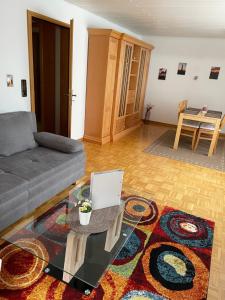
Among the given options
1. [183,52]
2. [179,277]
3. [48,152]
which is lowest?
[179,277]

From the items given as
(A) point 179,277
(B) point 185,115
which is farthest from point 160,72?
(A) point 179,277

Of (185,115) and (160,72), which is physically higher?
(160,72)

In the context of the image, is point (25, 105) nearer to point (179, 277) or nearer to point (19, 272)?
point (19, 272)

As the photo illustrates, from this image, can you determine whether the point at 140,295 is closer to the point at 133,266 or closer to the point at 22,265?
the point at 133,266

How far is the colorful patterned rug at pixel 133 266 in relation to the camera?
148 centimetres

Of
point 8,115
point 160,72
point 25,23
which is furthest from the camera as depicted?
point 160,72

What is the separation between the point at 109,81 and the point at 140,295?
340 centimetres

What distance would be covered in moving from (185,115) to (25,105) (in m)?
2.76

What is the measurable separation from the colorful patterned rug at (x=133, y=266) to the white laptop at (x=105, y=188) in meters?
0.22

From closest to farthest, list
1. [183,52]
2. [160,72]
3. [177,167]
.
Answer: [177,167]
[183,52]
[160,72]

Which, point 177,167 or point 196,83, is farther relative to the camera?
point 196,83

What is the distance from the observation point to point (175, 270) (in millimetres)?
1702

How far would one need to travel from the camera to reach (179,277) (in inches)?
65.1

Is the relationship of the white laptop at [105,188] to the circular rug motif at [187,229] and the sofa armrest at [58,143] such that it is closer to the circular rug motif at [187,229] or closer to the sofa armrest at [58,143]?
the circular rug motif at [187,229]
